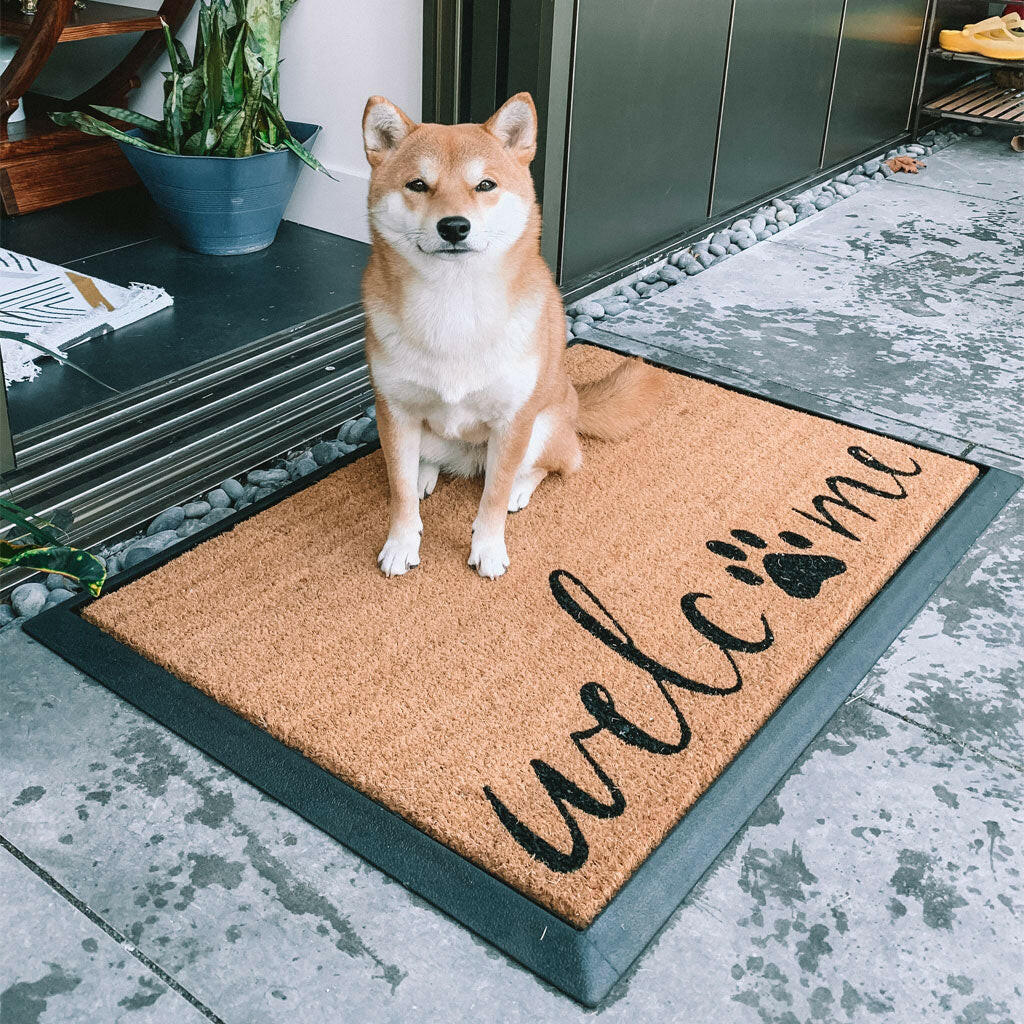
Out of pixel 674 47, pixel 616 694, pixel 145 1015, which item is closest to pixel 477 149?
pixel 616 694

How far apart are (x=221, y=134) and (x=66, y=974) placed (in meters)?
2.11

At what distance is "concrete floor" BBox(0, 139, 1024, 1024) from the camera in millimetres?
1080

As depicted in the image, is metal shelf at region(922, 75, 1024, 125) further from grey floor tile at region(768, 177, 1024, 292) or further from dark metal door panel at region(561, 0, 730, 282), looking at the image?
dark metal door panel at region(561, 0, 730, 282)

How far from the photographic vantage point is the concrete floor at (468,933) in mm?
1080

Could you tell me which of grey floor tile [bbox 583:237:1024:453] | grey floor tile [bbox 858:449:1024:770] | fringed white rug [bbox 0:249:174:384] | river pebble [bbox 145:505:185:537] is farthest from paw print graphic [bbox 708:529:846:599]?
fringed white rug [bbox 0:249:174:384]

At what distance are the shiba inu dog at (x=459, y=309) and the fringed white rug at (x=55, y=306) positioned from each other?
0.93 m

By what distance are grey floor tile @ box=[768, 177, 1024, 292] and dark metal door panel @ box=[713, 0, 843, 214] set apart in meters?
0.22

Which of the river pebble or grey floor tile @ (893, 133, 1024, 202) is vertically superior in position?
grey floor tile @ (893, 133, 1024, 202)

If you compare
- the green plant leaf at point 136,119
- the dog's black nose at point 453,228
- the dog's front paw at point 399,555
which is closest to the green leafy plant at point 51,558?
the dog's front paw at point 399,555

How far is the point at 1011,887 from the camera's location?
122 cm

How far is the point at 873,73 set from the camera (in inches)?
156

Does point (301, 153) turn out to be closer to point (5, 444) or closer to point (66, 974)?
point (5, 444)

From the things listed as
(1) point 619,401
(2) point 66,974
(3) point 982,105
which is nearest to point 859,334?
(1) point 619,401

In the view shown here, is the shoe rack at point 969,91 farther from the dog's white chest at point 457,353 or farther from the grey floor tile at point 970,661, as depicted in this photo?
the dog's white chest at point 457,353
